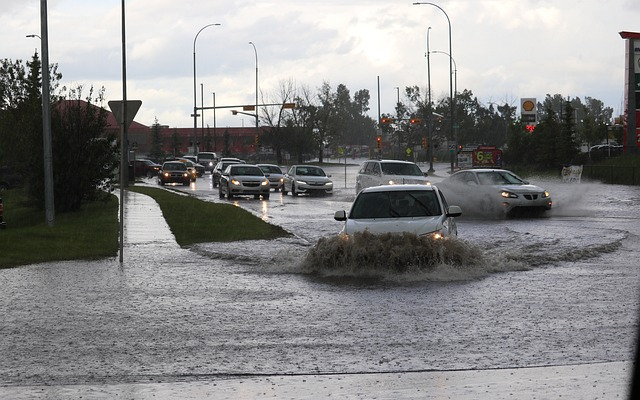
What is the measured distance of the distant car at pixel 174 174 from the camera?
6712cm

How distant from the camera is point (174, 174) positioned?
67.2 m

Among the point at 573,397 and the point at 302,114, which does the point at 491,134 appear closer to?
the point at 302,114

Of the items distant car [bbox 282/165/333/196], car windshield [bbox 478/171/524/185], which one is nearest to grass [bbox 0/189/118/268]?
car windshield [bbox 478/171/524/185]

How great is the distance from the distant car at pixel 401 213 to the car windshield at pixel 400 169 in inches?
884

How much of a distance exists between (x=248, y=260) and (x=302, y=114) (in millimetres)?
114561

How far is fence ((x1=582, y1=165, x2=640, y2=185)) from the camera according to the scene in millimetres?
54438

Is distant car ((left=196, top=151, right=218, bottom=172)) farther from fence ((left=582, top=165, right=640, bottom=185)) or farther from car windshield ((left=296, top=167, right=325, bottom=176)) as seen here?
car windshield ((left=296, top=167, right=325, bottom=176))

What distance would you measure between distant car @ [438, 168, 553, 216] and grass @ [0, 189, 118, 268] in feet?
35.0

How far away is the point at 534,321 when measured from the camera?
38.0ft

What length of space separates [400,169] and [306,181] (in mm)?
9747

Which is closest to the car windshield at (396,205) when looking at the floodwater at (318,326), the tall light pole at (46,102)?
the floodwater at (318,326)

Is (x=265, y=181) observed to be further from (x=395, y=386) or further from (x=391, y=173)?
(x=395, y=386)

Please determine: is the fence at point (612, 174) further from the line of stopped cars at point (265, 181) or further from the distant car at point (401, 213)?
the distant car at point (401, 213)

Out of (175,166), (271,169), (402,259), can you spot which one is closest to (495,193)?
(402,259)
